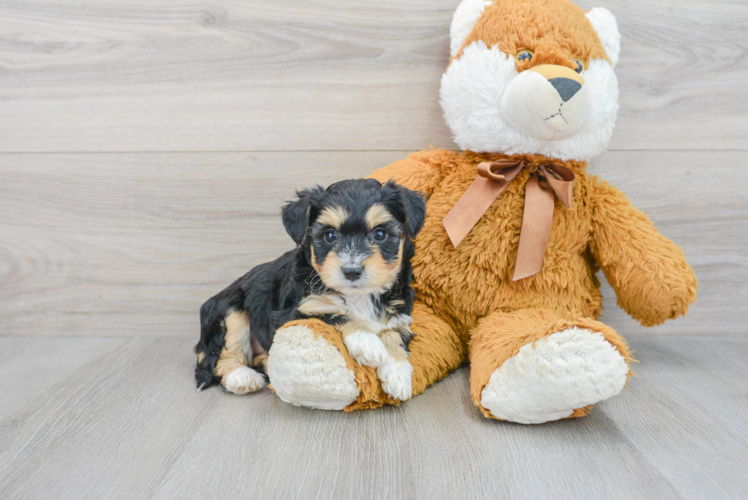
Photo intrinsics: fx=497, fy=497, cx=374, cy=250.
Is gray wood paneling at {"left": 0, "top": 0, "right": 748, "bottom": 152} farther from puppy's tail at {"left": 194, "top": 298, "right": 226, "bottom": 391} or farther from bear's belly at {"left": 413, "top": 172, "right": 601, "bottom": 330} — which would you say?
puppy's tail at {"left": 194, "top": 298, "right": 226, "bottom": 391}

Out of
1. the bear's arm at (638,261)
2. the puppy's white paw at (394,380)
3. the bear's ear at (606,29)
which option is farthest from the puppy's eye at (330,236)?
the bear's ear at (606,29)

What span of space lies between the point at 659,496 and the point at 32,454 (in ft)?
5.06

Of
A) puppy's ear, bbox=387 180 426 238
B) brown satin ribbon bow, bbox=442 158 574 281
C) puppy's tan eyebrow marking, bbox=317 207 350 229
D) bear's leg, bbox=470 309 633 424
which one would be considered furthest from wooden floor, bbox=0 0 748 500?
puppy's tan eyebrow marking, bbox=317 207 350 229

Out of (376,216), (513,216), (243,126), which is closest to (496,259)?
(513,216)

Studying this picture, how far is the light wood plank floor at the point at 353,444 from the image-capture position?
1.14 metres

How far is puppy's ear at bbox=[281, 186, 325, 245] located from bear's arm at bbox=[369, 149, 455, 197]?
36cm

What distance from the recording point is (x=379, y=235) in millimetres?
1428

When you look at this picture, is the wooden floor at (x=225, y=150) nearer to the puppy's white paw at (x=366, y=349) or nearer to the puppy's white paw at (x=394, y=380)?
the puppy's white paw at (x=394, y=380)

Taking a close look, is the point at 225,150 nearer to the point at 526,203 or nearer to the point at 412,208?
the point at 412,208

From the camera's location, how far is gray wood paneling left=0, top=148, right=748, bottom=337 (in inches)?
81.4

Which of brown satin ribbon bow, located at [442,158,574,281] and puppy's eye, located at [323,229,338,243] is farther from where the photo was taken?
brown satin ribbon bow, located at [442,158,574,281]

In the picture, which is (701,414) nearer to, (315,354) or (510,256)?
(510,256)

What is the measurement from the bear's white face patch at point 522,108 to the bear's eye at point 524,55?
30 mm

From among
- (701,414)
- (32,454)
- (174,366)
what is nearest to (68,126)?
(174,366)
